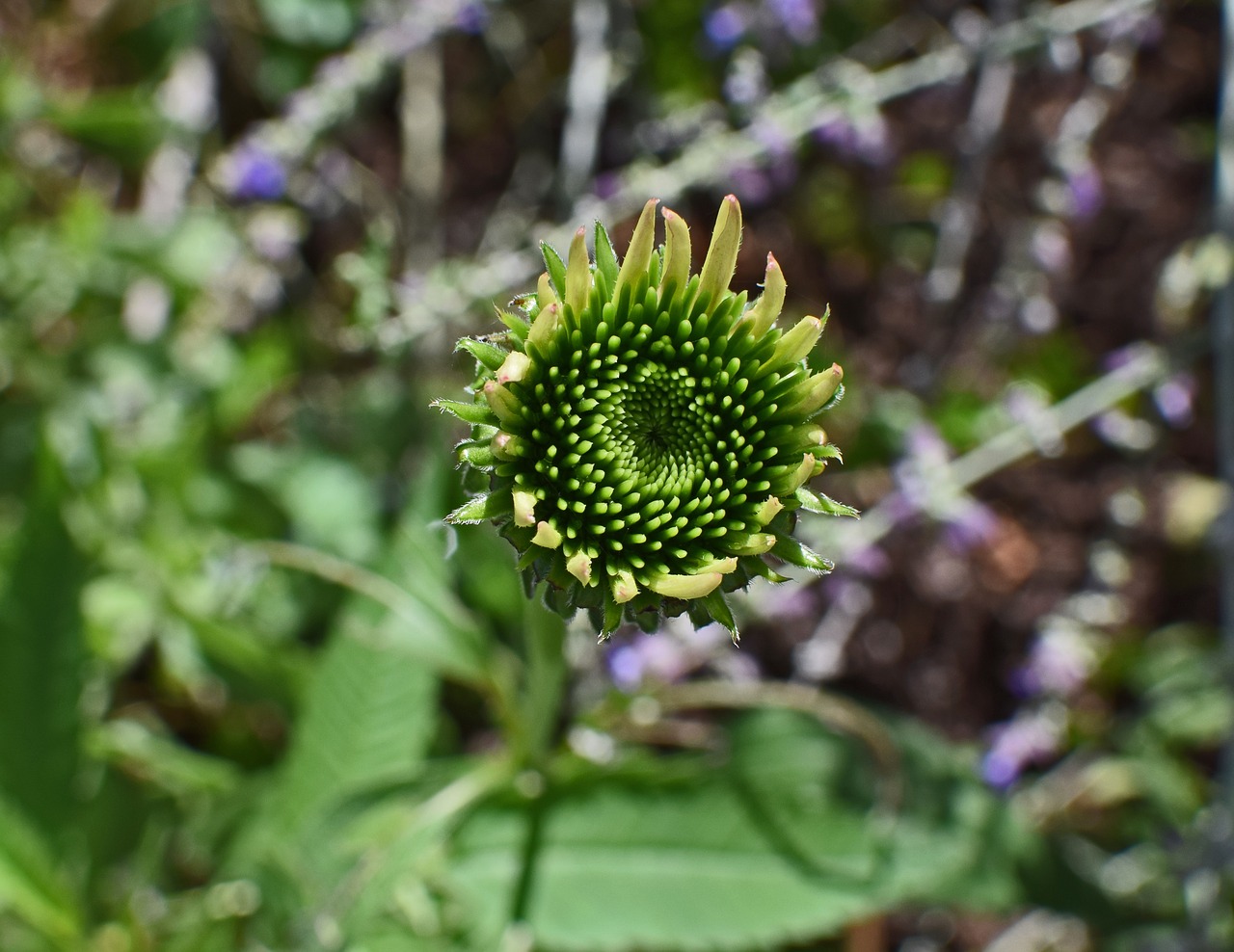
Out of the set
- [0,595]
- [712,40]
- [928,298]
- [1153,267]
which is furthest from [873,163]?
[0,595]

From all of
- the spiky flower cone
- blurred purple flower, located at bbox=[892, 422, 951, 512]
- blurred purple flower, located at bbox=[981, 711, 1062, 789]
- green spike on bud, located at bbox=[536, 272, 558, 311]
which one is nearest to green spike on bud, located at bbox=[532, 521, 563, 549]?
the spiky flower cone

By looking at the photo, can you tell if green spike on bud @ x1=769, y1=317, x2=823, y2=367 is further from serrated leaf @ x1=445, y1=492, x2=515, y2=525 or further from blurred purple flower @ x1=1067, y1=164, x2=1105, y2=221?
blurred purple flower @ x1=1067, y1=164, x2=1105, y2=221

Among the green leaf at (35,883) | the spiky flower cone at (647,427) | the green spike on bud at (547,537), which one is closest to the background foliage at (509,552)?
the green leaf at (35,883)

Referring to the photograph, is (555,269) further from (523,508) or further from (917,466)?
(917,466)

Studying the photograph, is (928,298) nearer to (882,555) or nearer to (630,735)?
(882,555)

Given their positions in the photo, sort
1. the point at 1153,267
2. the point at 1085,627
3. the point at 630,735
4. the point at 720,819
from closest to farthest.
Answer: the point at 720,819, the point at 630,735, the point at 1085,627, the point at 1153,267

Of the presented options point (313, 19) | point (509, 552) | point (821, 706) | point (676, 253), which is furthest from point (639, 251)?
point (313, 19)
